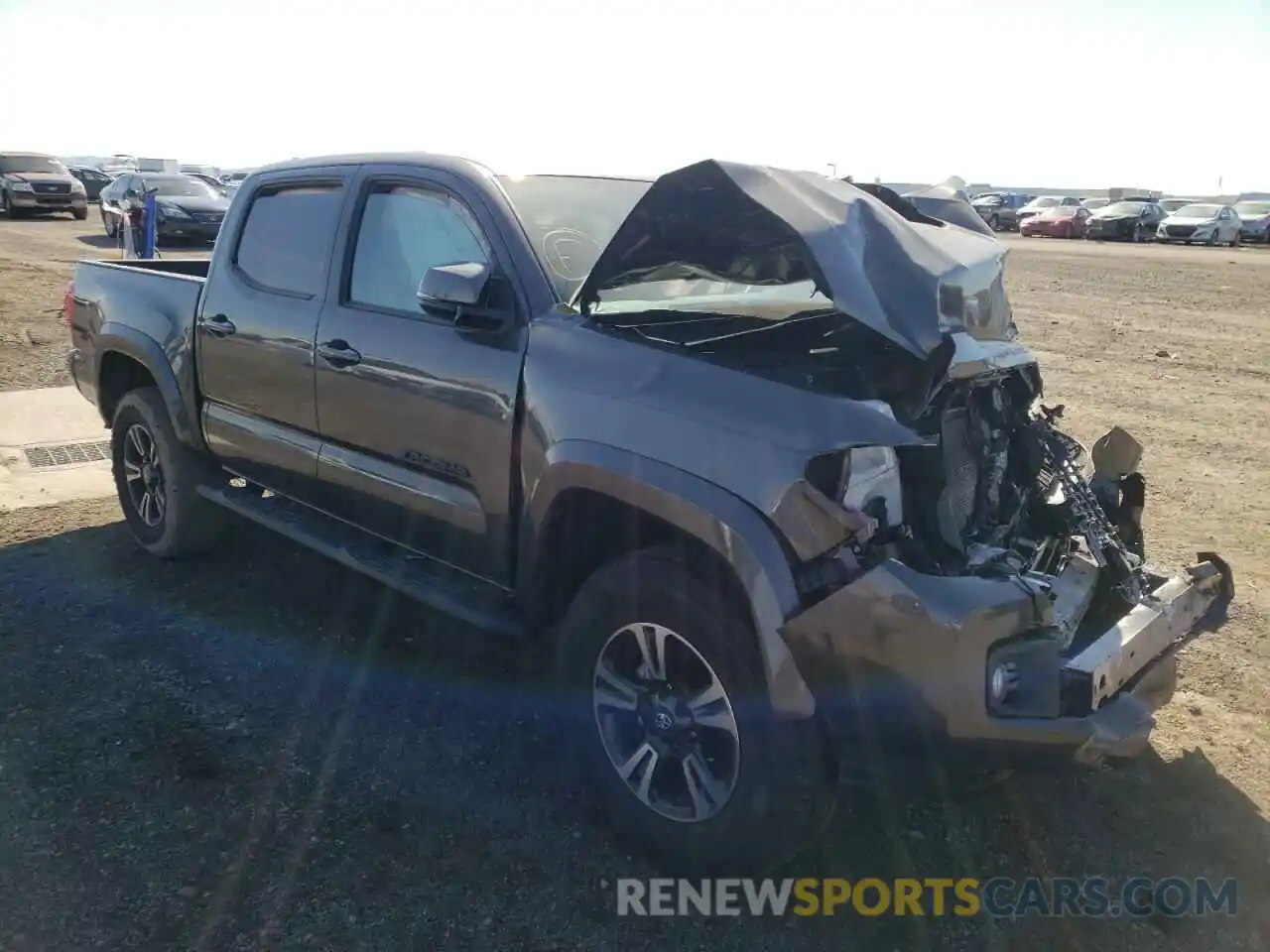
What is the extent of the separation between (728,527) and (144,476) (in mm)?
4013

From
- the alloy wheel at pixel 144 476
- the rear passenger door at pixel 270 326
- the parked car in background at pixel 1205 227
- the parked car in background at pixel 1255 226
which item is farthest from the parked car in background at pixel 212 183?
the parked car in background at pixel 1255 226

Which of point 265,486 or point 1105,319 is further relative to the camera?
point 1105,319

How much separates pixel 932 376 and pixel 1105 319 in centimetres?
1356

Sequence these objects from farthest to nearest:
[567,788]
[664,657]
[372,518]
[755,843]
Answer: [372,518], [567,788], [664,657], [755,843]

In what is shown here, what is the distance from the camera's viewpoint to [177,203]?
22.4 m

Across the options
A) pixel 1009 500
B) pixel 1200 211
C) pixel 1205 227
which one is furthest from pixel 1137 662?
pixel 1200 211

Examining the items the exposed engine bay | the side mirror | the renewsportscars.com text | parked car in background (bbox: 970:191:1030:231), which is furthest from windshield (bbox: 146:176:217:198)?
parked car in background (bbox: 970:191:1030:231)

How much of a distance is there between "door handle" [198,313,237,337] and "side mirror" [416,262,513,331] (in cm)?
157

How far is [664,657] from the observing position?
3049 millimetres

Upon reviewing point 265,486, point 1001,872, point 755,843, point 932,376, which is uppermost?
point 932,376

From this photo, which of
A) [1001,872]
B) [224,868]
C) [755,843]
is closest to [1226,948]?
[1001,872]

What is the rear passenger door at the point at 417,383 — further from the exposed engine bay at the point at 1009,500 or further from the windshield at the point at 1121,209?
the windshield at the point at 1121,209

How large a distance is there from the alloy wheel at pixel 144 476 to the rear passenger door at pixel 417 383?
166cm

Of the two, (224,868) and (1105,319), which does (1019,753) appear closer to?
(224,868)
